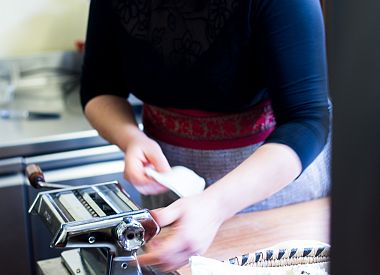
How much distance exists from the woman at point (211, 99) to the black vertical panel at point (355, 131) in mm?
477

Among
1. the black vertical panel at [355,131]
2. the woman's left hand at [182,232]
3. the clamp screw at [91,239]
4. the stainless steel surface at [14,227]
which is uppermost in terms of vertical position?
the black vertical panel at [355,131]

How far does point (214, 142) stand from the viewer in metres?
1.17

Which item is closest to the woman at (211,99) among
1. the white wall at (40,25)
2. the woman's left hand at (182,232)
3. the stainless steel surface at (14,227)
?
the woman's left hand at (182,232)

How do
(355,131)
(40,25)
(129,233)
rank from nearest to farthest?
(355,131) < (129,233) < (40,25)

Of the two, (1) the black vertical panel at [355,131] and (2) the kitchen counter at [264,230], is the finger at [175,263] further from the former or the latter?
(1) the black vertical panel at [355,131]

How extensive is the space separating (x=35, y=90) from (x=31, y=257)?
0.63m

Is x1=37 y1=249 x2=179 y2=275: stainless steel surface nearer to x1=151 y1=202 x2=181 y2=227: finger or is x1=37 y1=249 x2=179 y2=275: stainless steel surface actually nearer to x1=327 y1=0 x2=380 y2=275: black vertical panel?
x1=151 y1=202 x2=181 y2=227: finger

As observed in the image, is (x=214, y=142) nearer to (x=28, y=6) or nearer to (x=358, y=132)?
(x=358, y=132)

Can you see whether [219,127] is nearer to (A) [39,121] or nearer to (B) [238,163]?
(B) [238,163]

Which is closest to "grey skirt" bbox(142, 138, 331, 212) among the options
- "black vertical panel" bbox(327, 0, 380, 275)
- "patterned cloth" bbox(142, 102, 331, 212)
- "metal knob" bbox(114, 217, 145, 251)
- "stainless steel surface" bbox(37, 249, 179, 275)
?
"patterned cloth" bbox(142, 102, 331, 212)

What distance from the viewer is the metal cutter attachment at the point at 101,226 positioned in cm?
75

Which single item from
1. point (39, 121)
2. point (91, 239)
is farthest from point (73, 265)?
point (39, 121)

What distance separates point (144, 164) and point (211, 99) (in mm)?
169

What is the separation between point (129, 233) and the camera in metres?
0.75
